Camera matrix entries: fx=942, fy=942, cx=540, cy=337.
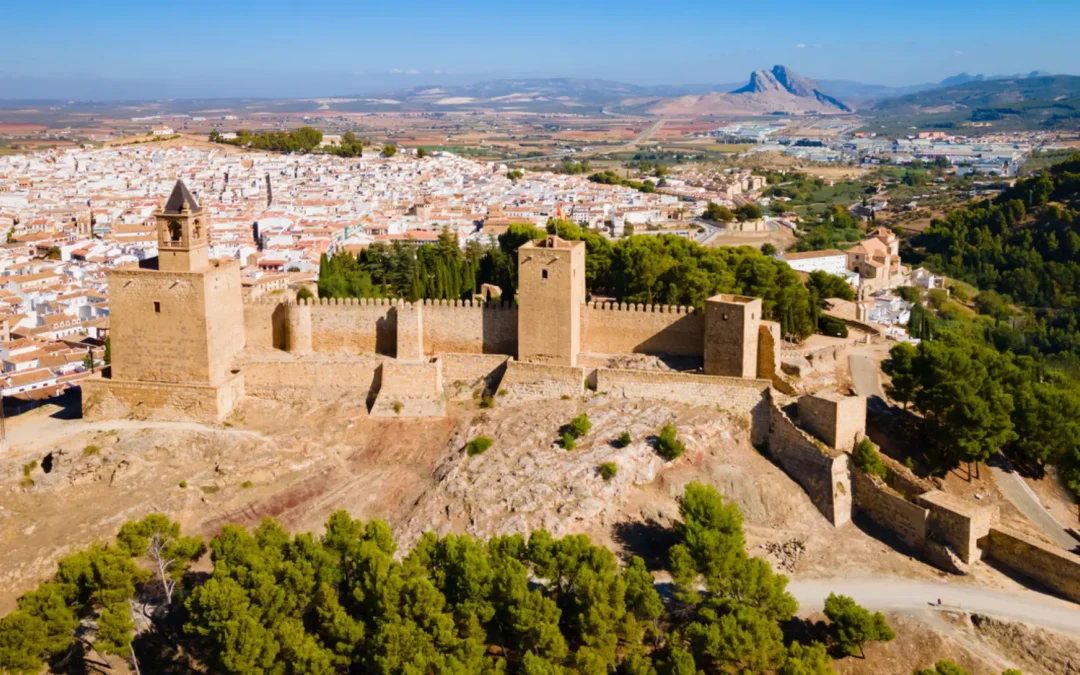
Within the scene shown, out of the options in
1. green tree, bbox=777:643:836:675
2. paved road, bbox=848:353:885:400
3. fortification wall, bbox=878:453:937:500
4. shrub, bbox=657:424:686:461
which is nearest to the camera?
green tree, bbox=777:643:836:675

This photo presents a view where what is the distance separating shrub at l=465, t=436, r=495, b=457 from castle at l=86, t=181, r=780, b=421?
2.07 metres

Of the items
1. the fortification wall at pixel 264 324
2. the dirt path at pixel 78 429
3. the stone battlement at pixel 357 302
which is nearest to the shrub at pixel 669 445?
the stone battlement at pixel 357 302

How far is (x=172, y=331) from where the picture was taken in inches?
910

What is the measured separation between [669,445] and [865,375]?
7.19 meters

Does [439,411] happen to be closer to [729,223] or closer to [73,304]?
[73,304]

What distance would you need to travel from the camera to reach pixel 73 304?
44.0m

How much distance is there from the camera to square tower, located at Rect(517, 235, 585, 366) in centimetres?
2258

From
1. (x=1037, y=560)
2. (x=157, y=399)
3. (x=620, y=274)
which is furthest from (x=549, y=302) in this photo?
(x=1037, y=560)

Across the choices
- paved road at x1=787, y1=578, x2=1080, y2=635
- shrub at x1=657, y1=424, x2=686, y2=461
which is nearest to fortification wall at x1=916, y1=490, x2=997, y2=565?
paved road at x1=787, y1=578, x2=1080, y2=635

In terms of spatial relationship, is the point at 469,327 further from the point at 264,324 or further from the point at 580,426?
the point at 264,324

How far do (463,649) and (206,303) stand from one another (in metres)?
11.7

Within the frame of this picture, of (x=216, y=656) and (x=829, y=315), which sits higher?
(x=829, y=315)

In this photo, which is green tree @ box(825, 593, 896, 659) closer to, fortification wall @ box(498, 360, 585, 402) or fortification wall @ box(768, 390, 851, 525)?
fortification wall @ box(768, 390, 851, 525)

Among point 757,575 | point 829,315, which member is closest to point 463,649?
point 757,575
